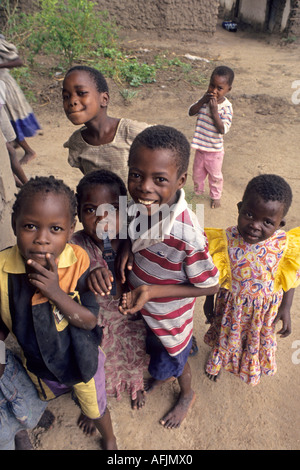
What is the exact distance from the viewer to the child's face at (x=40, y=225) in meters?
1.11

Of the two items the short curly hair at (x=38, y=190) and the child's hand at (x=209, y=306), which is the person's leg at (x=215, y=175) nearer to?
the child's hand at (x=209, y=306)

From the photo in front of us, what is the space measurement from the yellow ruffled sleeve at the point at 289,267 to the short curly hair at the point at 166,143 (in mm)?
691

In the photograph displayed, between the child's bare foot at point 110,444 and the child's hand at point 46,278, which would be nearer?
the child's hand at point 46,278

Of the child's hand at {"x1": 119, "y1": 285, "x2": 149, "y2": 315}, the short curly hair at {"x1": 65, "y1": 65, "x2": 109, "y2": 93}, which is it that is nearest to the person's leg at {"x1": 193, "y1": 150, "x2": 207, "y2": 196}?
the short curly hair at {"x1": 65, "y1": 65, "x2": 109, "y2": 93}

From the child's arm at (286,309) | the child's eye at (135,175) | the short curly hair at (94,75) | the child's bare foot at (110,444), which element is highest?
the short curly hair at (94,75)

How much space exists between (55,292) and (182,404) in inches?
44.0

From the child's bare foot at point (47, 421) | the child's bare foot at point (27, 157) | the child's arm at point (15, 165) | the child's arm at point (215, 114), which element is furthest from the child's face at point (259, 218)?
the child's bare foot at point (27, 157)

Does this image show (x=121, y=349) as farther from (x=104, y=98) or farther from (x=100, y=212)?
(x=104, y=98)

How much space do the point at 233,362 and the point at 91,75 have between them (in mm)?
1652

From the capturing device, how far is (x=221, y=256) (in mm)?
1671

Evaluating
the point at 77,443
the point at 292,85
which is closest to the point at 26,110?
the point at 77,443

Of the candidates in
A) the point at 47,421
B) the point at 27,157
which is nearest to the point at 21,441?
the point at 47,421

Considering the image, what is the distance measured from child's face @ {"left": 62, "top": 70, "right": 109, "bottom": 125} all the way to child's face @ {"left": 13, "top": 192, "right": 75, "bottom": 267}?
2.34 feet

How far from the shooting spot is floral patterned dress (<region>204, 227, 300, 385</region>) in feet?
5.30
